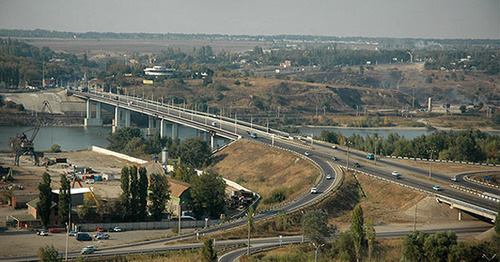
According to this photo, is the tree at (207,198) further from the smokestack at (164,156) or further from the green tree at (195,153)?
the smokestack at (164,156)

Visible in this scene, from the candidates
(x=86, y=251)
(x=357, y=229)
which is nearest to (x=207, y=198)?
(x=86, y=251)

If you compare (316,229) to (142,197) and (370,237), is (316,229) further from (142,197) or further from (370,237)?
(142,197)

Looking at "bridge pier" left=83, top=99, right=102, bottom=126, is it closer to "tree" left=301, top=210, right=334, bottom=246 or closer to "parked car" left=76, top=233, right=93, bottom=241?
"parked car" left=76, top=233, right=93, bottom=241

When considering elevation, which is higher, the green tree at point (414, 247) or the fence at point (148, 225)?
the green tree at point (414, 247)

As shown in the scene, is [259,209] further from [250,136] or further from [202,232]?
[250,136]

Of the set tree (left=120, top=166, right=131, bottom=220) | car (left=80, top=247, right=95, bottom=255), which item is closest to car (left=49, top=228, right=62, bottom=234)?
tree (left=120, top=166, right=131, bottom=220)

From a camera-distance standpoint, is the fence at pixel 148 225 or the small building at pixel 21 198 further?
the small building at pixel 21 198

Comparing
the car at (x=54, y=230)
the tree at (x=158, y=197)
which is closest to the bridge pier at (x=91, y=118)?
the tree at (x=158, y=197)

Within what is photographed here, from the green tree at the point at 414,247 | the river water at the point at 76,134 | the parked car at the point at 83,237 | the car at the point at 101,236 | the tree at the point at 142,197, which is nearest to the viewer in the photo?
the green tree at the point at 414,247
